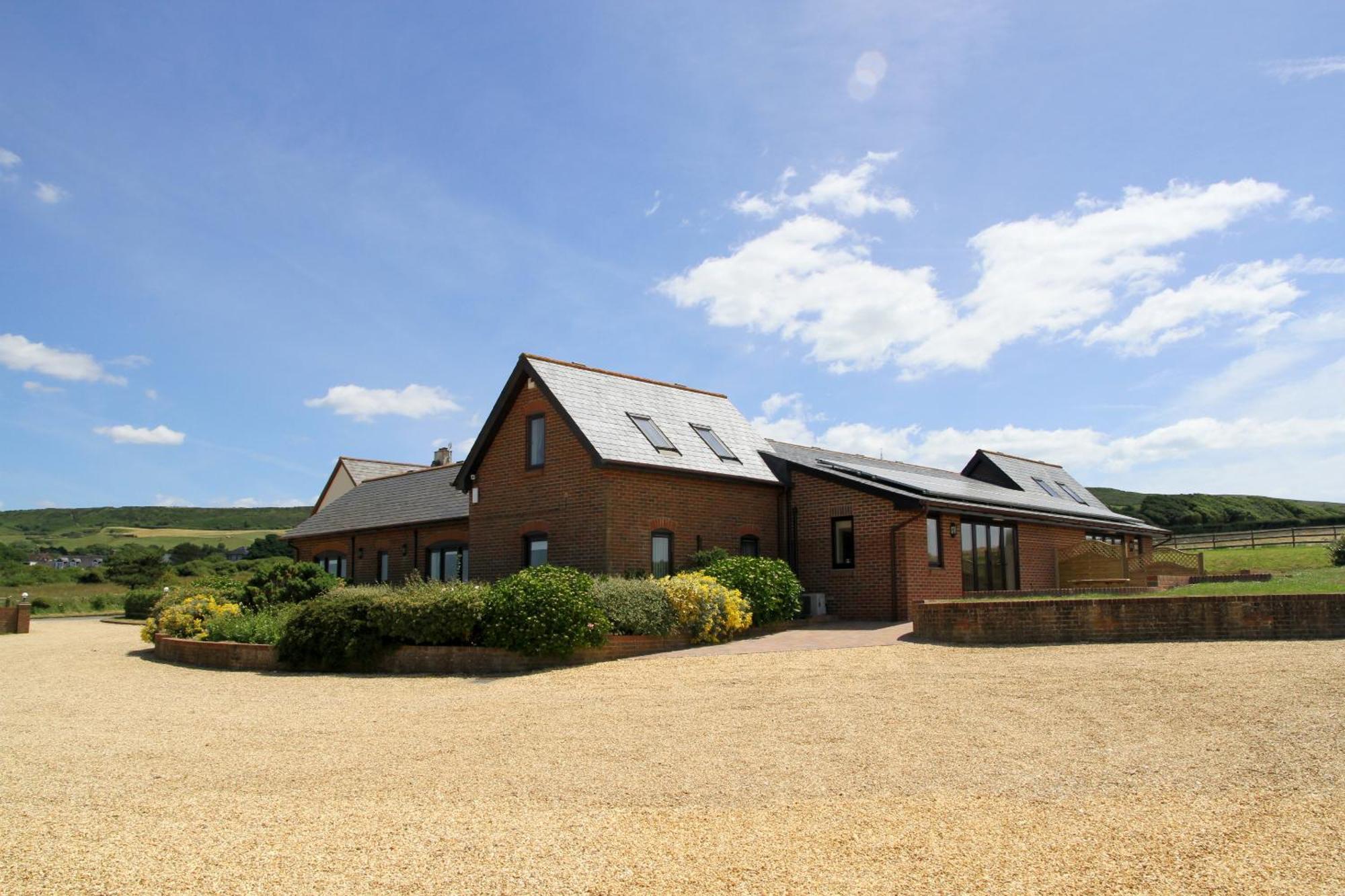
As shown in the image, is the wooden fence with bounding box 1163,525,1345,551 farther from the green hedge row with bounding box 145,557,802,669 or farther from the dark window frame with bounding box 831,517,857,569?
the green hedge row with bounding box 145,557,802,669

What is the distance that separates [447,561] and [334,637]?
1275 cm

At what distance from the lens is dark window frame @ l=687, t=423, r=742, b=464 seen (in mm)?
23156

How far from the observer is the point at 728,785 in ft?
24.0

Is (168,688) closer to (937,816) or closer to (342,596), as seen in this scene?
(342,596)

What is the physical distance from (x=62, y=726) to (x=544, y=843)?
307 inches

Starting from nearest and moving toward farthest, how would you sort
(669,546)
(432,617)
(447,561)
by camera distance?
(432,617)
(669,546)
(447,561)

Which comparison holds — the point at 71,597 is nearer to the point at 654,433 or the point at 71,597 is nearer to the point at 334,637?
the point at 654,433

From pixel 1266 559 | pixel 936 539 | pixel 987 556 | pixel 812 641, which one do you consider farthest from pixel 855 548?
pixel 1266 559

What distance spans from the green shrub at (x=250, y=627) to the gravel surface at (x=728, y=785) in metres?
4.45

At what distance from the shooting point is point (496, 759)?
8508 mm

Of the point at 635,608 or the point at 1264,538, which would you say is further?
the point at 1264,538

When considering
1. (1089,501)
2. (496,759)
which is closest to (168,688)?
(496,759)

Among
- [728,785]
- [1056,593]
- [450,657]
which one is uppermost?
[1056,593]

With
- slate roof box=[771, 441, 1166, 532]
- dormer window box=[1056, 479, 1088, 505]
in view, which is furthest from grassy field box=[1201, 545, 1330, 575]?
dormer window box=[1056, 479, 1088, 505]
